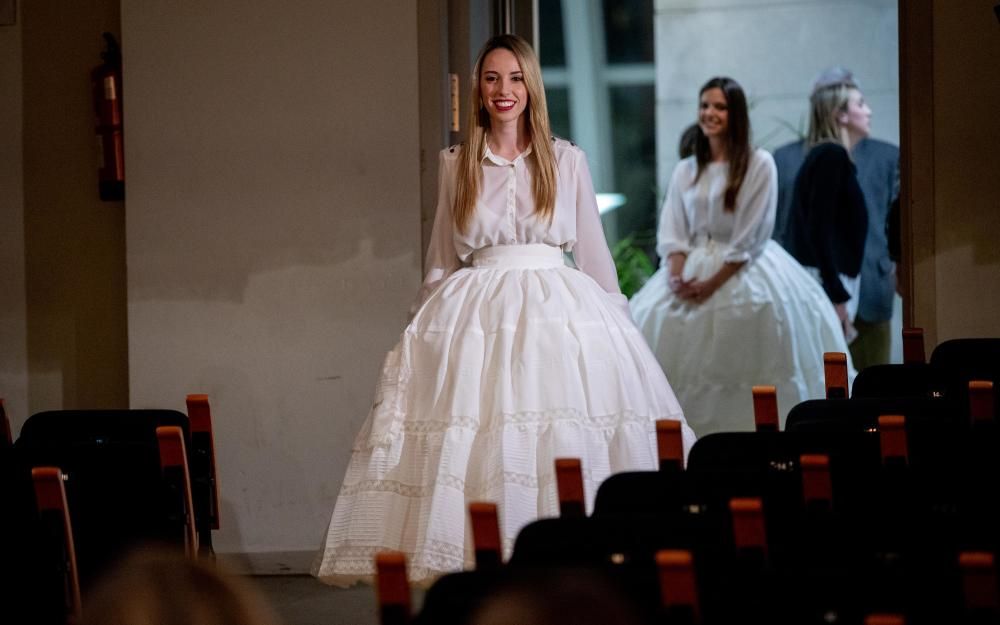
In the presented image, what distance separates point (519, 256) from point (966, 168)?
1768 mm

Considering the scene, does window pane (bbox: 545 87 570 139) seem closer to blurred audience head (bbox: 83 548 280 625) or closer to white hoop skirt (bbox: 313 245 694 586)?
white hoop skirt (bbox: 313 245 694 586)

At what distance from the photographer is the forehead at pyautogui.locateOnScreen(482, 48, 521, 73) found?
13.4 ft

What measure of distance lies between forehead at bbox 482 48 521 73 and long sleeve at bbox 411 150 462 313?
290mm

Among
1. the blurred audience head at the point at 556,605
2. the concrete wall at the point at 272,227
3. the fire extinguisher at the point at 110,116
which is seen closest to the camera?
the blurred audience head at the point at 556,605

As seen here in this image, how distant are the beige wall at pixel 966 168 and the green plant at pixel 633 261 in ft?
11.8

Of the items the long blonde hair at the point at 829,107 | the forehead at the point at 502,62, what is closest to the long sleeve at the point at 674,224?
the long blonde hair at the point at 829,107

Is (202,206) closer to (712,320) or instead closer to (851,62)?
(712,320)

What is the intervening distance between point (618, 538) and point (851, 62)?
20.9ft

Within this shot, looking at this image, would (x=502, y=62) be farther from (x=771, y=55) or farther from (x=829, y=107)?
(x=771, y=55)

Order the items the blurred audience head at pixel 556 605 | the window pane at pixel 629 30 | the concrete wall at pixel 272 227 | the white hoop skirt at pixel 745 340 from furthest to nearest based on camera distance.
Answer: the window pane at pixel 629 30, the white hoop skirt at pixel 745 340, the concrete wall at pixel 272 227, the blurred audience head at pixel 556 605

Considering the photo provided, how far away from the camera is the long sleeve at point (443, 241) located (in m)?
4.21

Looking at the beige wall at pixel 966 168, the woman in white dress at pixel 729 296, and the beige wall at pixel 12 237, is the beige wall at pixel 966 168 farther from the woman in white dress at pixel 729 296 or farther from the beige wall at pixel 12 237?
the beige wall at pixel 12 237

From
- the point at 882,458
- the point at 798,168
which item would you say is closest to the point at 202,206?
the point at 882,458

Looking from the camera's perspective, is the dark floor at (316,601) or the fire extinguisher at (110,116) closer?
the dark floor at (316,601)
